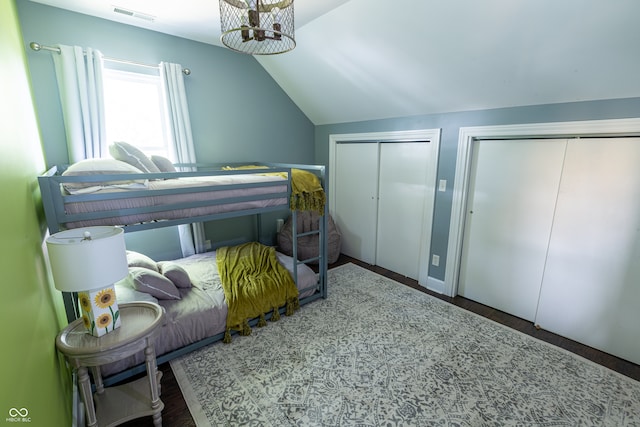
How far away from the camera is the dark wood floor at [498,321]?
165cm

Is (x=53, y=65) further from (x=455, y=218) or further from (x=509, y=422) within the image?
(x=509, y=422)

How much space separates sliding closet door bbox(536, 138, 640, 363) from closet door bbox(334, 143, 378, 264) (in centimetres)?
187

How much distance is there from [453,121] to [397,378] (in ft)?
7.56

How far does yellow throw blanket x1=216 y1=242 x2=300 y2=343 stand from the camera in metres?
2.35

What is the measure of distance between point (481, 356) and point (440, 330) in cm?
37

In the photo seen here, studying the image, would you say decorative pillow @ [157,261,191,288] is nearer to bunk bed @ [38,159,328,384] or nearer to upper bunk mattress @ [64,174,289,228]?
bunk bed @ [38,159,328,384]

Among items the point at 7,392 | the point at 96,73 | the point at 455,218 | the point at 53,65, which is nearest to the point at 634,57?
the point at 455,218

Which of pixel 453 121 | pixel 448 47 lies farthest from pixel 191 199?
pixel 453 121

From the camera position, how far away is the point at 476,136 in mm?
2664

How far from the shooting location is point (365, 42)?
8.23 feet

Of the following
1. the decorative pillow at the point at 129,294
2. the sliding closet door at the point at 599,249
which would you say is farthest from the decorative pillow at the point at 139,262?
the sliding closet door at the point at 599,249

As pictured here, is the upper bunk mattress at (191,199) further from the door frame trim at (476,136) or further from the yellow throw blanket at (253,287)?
the door frame trim at (476,136)

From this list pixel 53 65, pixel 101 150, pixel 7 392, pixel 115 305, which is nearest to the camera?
pixel 7 392

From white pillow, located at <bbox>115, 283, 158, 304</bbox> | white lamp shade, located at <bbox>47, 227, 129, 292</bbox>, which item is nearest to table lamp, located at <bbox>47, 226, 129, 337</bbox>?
white lamp shade, located at <bbox>47, 227, 129, 292</bbox>
